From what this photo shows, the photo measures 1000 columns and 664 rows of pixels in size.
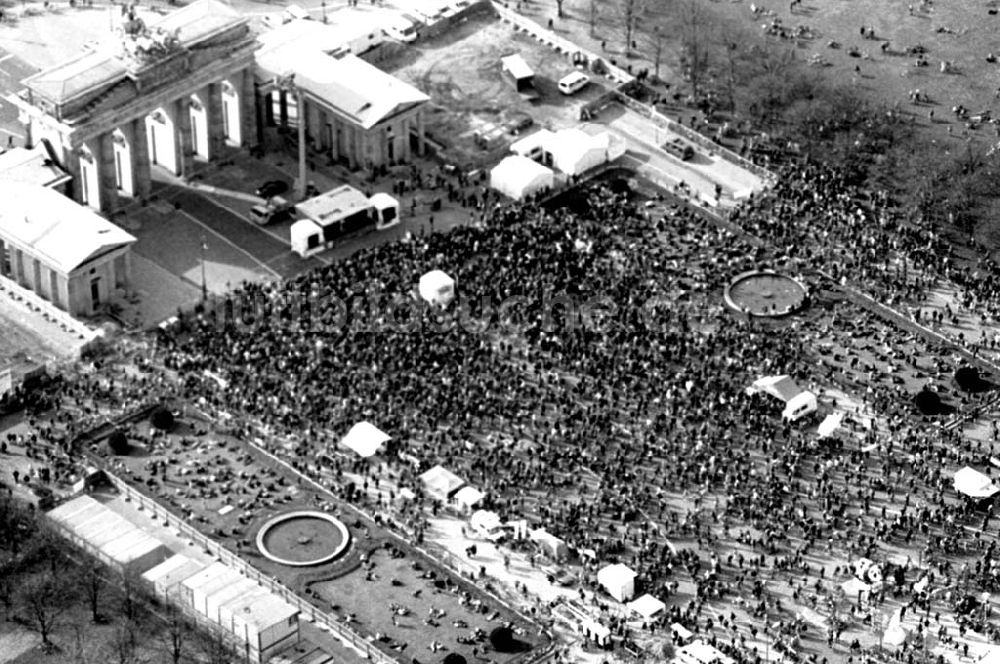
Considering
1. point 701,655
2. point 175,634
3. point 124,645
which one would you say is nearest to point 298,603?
point 175,634


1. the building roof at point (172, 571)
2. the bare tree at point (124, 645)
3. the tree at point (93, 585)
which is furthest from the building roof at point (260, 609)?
the tree at point (93, 585)

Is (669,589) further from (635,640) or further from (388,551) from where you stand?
(388,551)

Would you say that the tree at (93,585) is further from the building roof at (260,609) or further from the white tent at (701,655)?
the white tent at (701,655)

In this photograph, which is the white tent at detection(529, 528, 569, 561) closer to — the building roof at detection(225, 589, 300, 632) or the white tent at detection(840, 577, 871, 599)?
the building roof at detection(225, 589, 300, 632)

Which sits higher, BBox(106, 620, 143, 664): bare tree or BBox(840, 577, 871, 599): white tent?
BBox(106, 620, 143, 664): bare tree

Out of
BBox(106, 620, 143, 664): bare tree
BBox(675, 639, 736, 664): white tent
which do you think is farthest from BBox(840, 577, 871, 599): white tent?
BBox(106, 620, 143, 664): bare tree

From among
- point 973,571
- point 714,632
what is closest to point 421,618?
point 714,632

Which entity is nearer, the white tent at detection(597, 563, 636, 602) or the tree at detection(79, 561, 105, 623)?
the tree at detection(79, 561, 105, 623)
